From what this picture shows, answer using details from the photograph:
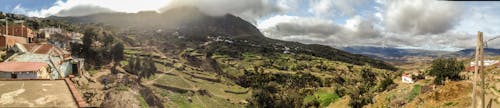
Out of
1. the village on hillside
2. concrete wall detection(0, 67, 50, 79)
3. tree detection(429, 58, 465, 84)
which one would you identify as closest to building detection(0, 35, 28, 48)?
the village on hillside

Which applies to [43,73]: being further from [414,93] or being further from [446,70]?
[446,70]

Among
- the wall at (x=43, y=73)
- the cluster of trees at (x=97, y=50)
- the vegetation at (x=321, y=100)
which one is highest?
the cluster of trees at (x=97, y=50)

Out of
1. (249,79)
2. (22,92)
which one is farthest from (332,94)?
(22,92)

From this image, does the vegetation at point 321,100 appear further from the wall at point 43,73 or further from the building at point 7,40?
the building at point 7,40

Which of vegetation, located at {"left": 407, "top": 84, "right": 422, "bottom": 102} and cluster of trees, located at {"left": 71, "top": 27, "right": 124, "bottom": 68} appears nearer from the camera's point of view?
vegetation, located at {"left": 407, "top": 84, "right": 422, "bottom": 102}

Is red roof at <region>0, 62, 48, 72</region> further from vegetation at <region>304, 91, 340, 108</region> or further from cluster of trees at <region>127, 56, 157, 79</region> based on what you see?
vegetation at <region>304, 91, 340, 108</region>

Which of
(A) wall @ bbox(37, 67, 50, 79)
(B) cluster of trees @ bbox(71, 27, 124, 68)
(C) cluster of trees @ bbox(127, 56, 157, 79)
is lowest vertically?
(C) cluster of trees @ bbox(127, 56, 157, 79)

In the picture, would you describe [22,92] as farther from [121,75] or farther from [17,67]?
[121,75]

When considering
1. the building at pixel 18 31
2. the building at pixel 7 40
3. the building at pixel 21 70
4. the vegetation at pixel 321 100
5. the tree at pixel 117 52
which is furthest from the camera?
the vegetation at pixel 321 100

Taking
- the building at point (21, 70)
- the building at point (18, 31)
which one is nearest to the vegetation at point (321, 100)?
the building at point (21, 70)
